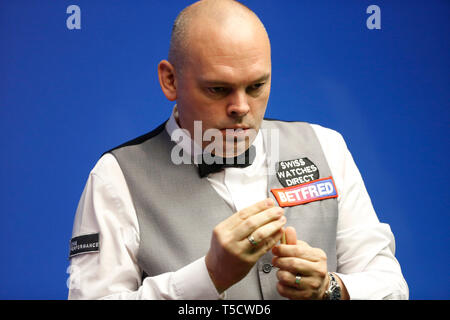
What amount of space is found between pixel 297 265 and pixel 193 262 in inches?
10.8

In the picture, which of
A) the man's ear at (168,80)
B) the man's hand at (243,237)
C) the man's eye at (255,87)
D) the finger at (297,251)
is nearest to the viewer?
the man's hand at (243,237)

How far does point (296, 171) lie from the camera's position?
1791 millimetres

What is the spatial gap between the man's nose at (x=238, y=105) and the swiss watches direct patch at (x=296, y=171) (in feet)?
0.99

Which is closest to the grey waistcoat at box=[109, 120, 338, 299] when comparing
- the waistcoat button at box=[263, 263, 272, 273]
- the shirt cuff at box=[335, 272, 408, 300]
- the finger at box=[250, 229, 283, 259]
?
the waistcoat button at box=[263, 263, 272, 273]

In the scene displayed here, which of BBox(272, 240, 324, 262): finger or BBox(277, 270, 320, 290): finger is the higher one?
BBox(272, 240, 324, 262): finger

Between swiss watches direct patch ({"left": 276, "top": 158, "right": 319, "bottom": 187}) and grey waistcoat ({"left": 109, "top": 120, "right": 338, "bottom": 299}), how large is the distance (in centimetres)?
2

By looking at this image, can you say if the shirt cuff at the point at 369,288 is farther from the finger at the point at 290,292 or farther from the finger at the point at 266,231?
the finger at the point at 266,231

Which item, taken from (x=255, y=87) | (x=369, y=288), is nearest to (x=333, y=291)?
(x=369, y=288)

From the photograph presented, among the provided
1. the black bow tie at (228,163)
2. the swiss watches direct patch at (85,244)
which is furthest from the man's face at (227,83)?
the swiss watches direct patch at (85,244)

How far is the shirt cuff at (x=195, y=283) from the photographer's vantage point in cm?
144

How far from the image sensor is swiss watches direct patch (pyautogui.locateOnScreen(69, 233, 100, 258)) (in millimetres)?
1639

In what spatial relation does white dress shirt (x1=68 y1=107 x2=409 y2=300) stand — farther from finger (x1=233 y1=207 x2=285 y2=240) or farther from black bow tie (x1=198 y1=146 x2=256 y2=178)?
finger (x1=233 y1=207 x2=285 y2=240)
